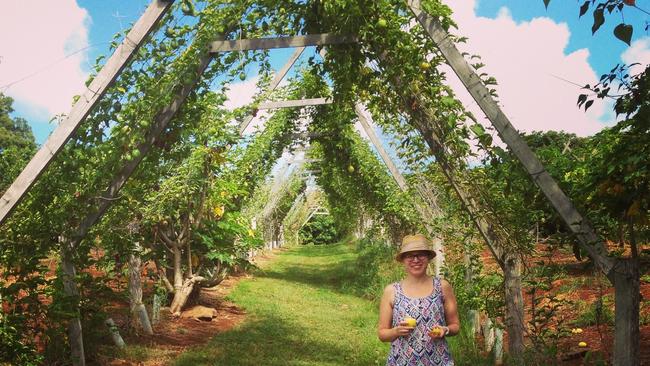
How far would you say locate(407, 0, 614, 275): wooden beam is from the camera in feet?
12.3

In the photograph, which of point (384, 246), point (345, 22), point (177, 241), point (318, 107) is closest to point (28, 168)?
point (345, 22)

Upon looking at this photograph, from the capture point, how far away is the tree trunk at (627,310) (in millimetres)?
3646

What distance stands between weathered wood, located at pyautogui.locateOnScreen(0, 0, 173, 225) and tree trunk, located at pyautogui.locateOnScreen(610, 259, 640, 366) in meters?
3.42

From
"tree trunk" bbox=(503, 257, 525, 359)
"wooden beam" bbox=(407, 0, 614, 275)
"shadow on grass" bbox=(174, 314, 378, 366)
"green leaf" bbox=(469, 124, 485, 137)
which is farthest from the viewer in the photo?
"shadow on grass" bbox=(174, 314, 378, 366)

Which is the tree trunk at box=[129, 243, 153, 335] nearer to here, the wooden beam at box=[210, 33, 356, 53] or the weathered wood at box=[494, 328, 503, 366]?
the wooden beam at box=[210, 33, 356, 53]

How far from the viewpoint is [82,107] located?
4172mm

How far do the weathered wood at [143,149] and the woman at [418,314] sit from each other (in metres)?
2.61

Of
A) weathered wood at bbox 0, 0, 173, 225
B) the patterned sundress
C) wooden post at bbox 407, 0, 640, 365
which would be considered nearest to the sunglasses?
the patterned sundress

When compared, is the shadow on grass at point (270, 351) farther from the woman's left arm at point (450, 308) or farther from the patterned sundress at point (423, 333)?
the woman's left arm at point (450, 308)

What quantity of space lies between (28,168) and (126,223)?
2685 mm

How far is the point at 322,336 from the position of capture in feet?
27.9

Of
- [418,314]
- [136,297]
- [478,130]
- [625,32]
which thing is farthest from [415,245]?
[136,297]

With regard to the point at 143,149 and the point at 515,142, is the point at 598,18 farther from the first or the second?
the point at 143,149

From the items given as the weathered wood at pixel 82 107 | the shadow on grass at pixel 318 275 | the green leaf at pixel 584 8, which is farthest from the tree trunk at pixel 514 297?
the shadow on grass at pixel 318 275
